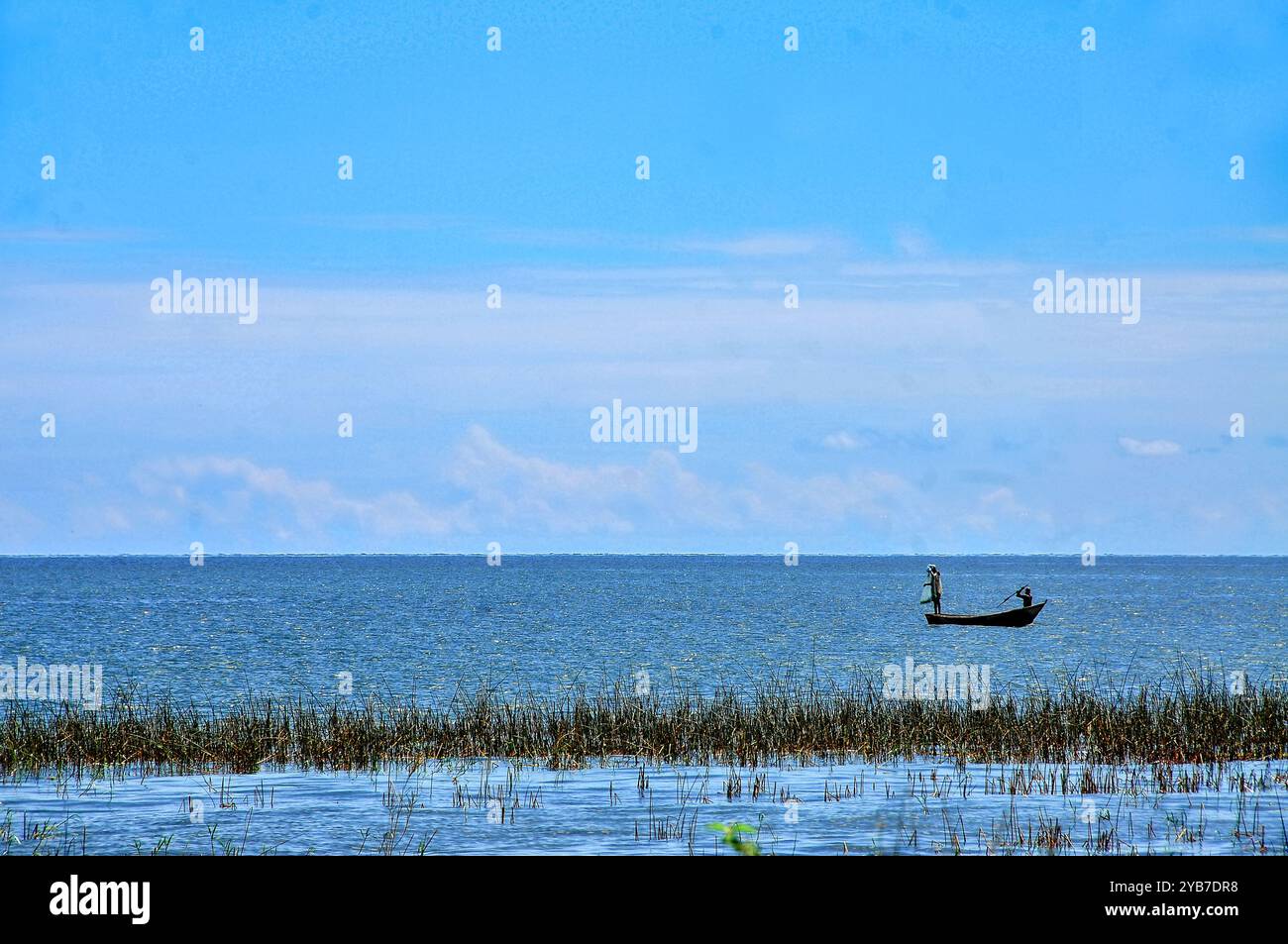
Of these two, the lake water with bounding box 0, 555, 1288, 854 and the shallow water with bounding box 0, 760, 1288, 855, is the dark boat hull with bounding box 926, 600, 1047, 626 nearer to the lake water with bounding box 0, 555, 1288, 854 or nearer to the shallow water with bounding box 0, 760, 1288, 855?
the lake water with bounding box 0, 555, 1288, 854

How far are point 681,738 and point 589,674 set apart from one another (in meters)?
29.0

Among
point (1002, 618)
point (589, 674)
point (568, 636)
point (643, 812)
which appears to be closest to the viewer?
point (643, 812)

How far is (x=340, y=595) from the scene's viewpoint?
126 m

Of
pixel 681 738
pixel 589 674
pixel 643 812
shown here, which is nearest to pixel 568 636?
pixel 589 674

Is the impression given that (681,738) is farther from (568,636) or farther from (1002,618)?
(568,636)

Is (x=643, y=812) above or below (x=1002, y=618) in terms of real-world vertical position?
below

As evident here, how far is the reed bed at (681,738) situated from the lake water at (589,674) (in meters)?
0.71

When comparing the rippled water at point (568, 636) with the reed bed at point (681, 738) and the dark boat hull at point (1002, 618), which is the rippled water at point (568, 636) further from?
the reed bed at point (681, 738)

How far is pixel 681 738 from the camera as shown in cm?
2172

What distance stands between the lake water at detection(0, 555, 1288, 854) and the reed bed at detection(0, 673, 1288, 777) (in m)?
0.71

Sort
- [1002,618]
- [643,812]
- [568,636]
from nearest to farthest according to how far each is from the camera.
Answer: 1. [643,812]
2. [1002,618]
3. [568,636]

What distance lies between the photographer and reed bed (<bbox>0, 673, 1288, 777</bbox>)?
20891 mm

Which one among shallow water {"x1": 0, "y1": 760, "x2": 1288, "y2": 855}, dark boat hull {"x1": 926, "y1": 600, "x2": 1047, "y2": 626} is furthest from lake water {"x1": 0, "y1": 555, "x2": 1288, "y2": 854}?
dark boat hull {"x1": 926, "y1": 600, "x2": 1047, "y2": 626}

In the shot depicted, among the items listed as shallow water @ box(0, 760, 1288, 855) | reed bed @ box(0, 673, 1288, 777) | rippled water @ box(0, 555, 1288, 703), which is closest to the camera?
shallow water @ box(0, 760, 1288, 855)
